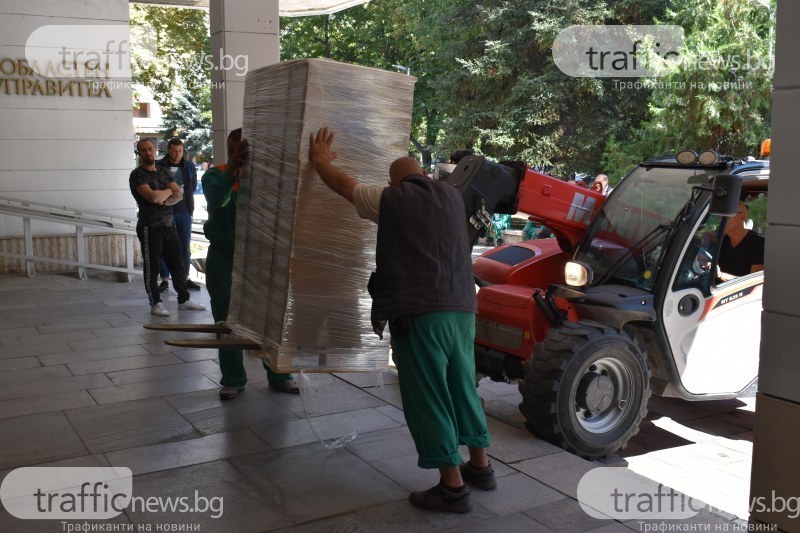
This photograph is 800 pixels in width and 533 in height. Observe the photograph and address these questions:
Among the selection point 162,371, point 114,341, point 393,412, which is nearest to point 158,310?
point 114,341

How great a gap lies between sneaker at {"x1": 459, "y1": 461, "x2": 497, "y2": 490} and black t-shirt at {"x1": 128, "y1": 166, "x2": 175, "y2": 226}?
6258 mm

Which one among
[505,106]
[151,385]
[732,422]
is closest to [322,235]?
[151,385]

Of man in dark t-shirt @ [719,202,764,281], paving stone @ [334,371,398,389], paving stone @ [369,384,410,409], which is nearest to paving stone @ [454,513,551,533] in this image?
paving stone @ [369,384,410,409]

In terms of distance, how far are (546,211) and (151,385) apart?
3.47 m

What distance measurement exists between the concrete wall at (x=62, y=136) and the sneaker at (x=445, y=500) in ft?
34.5

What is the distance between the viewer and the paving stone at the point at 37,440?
4855mm

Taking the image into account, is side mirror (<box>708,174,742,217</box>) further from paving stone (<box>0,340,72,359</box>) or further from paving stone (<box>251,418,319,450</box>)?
paving stone (<box>0,340,72,359</box>)

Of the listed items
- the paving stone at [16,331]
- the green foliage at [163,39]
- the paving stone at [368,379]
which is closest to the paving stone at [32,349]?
the paving stone at [16,331]

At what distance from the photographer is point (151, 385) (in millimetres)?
6523

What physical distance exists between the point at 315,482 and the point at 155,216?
231 inches

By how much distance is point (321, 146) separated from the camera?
14.8 ft

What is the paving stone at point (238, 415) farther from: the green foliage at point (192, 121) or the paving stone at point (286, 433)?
the green foliage at point (192, 121)

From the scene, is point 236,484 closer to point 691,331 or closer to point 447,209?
point 447,209

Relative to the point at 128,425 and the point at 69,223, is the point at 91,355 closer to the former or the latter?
the point at 128,425
